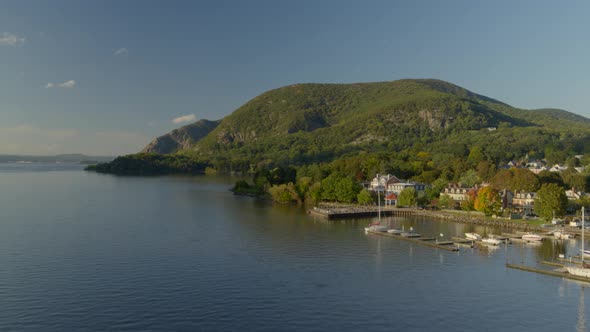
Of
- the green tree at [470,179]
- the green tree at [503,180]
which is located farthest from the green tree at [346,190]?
the green tree at [503,180]

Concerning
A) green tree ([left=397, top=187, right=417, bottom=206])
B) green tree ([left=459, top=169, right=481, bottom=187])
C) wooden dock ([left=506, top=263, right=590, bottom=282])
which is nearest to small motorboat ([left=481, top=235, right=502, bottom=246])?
wooden dock ([left=506, top=263, right=590, bottom=282])

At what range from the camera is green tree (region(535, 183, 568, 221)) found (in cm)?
6422

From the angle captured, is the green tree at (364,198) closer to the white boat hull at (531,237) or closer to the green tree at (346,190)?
the green tree at (346,190)

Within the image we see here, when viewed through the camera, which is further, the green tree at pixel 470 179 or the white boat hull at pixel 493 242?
the green tree at pixel 470 179

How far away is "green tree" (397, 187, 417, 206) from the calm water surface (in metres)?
20.1

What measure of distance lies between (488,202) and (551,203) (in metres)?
9.26

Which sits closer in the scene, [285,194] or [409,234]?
[409,234]

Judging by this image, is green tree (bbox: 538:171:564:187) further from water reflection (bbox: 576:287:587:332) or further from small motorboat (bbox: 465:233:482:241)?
water reflection (bbox: 576:287:587:332)

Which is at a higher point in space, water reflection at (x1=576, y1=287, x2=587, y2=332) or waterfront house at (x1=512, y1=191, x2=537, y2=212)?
waterfront house at (x1=512, y1=191, x2=537, y2=212)

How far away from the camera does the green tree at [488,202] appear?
70.9 meters

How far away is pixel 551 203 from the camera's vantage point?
211 ft

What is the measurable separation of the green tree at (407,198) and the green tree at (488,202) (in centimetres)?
1416

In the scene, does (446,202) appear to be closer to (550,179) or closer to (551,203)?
(551,203)

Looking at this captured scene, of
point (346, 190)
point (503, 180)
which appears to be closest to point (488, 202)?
point (503, 180)
